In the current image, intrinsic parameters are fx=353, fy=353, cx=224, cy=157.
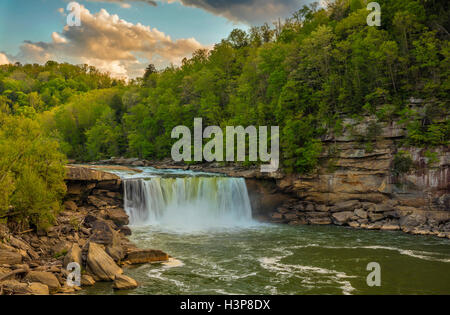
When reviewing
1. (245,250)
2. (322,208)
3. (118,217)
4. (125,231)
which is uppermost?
(322,208)

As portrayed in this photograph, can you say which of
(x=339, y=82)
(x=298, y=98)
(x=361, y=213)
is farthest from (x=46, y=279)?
(x=339, y=82)

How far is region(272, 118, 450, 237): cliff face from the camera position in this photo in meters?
25.3

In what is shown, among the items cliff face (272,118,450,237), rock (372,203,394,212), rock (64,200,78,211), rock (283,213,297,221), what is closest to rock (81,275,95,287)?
rock (64,200,78,211)

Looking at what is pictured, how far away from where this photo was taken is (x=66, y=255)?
50.4 ft

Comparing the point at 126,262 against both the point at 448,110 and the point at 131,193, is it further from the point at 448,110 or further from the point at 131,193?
the point at 448,110

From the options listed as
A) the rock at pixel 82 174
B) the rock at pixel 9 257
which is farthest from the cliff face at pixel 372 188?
the rock at pixel 9 257

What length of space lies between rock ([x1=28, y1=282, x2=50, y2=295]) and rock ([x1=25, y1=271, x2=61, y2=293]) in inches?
12.9

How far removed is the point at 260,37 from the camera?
69250 millimetres

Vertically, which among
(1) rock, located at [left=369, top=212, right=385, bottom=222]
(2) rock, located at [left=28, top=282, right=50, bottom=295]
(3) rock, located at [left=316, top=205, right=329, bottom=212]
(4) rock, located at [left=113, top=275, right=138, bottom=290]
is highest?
(3) rock, located at [left=316, top=205, right=329, bottom=212]

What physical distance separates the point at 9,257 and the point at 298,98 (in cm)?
2686

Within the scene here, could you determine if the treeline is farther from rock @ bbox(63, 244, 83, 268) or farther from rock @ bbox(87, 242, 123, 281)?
rock @ bbox(63, 244, 83, 268)

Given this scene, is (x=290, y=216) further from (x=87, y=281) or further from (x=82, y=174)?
(x=87, y=281)

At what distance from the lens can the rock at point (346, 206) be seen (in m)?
27.8
